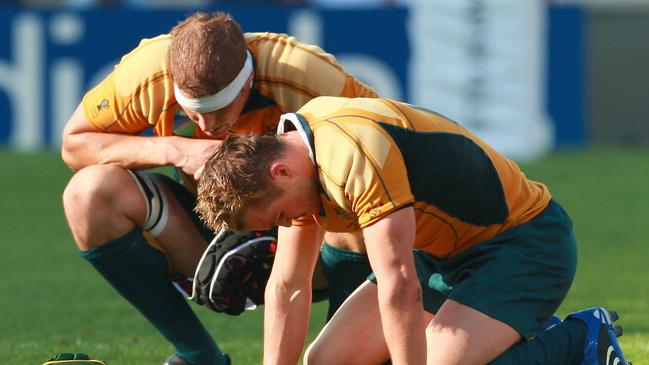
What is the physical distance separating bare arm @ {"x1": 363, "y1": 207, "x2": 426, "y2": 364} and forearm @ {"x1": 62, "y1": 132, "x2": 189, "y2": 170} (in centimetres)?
127

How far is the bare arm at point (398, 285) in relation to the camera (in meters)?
3.76

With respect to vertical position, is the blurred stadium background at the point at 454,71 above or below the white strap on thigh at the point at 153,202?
below

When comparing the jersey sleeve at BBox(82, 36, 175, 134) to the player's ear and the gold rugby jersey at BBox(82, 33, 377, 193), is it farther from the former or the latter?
the player's ear

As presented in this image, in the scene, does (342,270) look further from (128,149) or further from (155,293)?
(128,149)

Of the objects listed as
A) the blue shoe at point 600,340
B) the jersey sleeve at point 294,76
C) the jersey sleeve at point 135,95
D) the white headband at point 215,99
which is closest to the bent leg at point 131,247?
the jersey sleeve at point 135,95

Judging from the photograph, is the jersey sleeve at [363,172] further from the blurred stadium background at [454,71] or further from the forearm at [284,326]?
the blurred stadium background at [454,71]

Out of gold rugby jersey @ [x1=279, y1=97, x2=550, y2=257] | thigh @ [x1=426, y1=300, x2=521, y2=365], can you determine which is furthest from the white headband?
thigh @ [x1=426, y1=300, x2=521, y2=365]

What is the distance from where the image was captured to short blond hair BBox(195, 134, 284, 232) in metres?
3.85

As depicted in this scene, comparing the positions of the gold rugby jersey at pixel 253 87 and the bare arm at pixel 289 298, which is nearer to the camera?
the bare arm at pixel 289 298

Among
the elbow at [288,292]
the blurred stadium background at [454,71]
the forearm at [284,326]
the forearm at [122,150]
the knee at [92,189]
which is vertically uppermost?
the forearm at [122,150]

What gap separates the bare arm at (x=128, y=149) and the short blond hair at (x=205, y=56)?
0.27 metres

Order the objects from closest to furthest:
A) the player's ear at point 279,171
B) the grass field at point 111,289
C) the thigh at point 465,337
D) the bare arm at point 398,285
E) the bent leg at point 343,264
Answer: the bare arm at point 398,285 → the player's ear at point 279,171 → the thigh at point 465,337 → the bent leg at point 343,264 → the grass field at point 111,289

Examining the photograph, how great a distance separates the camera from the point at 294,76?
4.81 m

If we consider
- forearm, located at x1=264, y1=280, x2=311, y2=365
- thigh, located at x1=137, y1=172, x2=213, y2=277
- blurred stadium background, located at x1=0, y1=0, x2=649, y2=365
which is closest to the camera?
forearm, located at x1=264, y1=280, x2=311, y2=365
